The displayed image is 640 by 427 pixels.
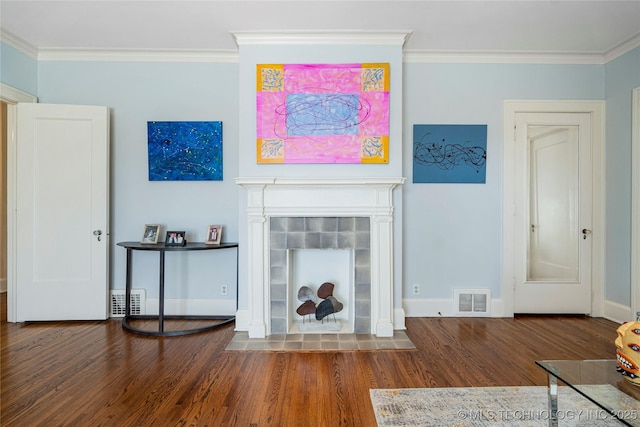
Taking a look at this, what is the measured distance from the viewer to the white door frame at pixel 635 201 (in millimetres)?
3205

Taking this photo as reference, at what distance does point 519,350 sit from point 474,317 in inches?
32.2

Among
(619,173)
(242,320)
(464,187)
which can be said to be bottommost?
(242,320)

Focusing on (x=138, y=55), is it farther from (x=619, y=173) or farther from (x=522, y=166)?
(x=619, y=173)

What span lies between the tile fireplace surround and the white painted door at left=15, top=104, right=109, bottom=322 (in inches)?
62.4

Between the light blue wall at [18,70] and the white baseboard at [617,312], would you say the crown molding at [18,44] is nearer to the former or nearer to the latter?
the light blue wall at [18,70]

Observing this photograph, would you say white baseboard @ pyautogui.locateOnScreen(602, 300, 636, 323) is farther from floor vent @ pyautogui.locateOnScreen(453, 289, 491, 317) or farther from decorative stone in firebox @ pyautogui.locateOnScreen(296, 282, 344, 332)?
decorative stone in firebox @ pyautogui.locateOnScreen(296, 282, 344, 332)

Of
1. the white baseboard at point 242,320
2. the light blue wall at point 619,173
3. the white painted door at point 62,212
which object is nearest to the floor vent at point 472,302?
the light blue wall at point 619,173

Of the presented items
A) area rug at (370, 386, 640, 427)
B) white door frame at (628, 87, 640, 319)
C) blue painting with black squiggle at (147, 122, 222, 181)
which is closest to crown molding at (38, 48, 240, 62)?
blue painting with black squiggle at (147, 122, 222, 181)

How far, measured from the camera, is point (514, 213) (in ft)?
11.6

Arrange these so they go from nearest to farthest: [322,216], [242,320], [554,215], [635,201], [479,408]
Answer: [479,408] → [322,216] → [242,320] → [635,201] → [554,215]

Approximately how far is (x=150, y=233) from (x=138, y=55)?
1800 mm

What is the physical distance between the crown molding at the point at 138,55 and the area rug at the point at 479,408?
330 centimetres

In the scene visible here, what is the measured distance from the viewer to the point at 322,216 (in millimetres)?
3004

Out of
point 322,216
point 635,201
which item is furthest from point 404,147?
point 635,201
